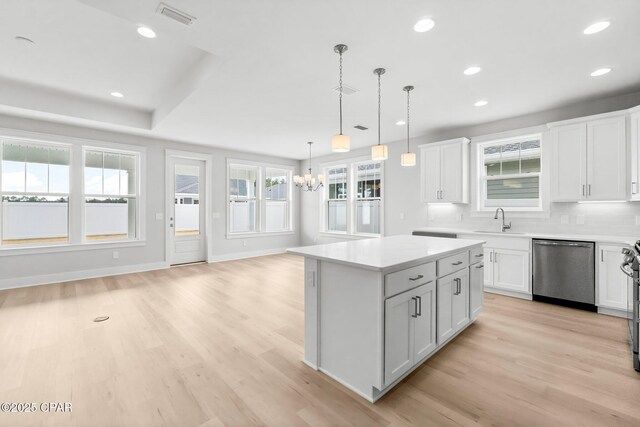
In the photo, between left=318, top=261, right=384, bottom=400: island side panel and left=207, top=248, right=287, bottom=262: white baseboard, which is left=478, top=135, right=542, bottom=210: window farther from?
left=207, top=248, right=287, bottom=262: white baseboard

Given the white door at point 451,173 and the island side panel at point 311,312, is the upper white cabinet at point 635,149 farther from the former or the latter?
the island side panel at point 311,312

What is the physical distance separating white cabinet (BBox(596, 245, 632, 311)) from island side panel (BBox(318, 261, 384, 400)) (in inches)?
135

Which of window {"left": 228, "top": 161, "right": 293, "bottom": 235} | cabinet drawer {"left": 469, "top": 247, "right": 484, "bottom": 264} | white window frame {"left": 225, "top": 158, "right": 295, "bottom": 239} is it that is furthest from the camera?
window {"left": 228, "top": 161, "right": 293, "bottom": 235}

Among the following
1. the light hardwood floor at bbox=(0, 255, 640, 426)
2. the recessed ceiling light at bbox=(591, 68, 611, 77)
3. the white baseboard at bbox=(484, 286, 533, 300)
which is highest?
the recessed ceiling light at bbox=(591, 68, 611, 77)

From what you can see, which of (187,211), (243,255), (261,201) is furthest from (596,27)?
(243,255)

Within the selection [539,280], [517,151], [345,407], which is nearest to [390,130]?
[517,151]

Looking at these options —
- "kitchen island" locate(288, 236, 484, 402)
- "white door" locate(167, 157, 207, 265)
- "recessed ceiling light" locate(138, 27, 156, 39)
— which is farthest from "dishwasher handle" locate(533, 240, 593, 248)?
"white door" locate(167, 157, 207, 265)

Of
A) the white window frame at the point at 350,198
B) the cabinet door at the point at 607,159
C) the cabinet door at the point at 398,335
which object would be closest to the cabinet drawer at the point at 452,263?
the cabinet door at the point at 398,335

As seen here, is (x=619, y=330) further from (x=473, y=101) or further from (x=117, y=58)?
(x=117, y=58)

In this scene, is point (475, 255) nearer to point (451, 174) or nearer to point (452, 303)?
point (452, 303)

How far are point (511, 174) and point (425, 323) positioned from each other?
3.67m

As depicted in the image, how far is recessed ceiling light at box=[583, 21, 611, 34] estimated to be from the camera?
7.47 feet

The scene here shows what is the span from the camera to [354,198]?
7242 mm

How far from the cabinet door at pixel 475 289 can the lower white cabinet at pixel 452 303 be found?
0.11m
